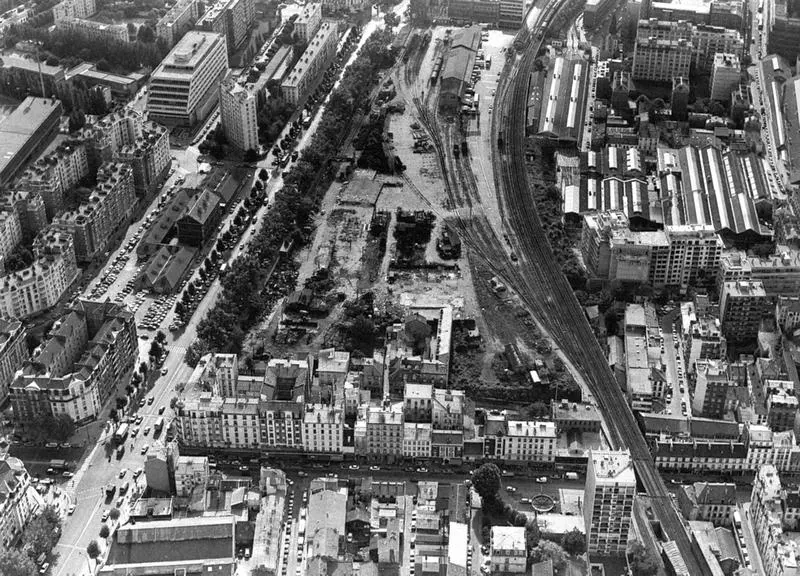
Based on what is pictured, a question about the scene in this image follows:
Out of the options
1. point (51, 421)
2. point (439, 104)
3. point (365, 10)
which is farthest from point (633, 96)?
point (51, 421)

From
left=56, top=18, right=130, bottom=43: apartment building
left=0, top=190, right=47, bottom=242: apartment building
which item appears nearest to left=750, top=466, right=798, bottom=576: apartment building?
left=0, top=190, right=47, bottom=242: apartment building

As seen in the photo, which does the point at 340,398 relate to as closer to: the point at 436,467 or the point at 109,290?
the point at 436,467

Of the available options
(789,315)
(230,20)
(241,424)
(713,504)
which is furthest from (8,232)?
(789,315)

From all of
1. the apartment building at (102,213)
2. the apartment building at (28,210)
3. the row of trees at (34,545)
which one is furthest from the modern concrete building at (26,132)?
the row of trees at (34,545)

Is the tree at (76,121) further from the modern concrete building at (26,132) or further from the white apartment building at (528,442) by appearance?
the white apartment building at (528,442)

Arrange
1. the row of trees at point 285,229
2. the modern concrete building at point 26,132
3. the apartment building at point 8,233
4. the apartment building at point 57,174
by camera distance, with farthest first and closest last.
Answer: the modern concrete building at point 26,132, the apartment building at point 57,174, the apartment building at point 8,233, the row of trees at point 285,229

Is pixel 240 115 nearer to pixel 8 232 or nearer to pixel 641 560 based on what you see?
pixel 8 232
